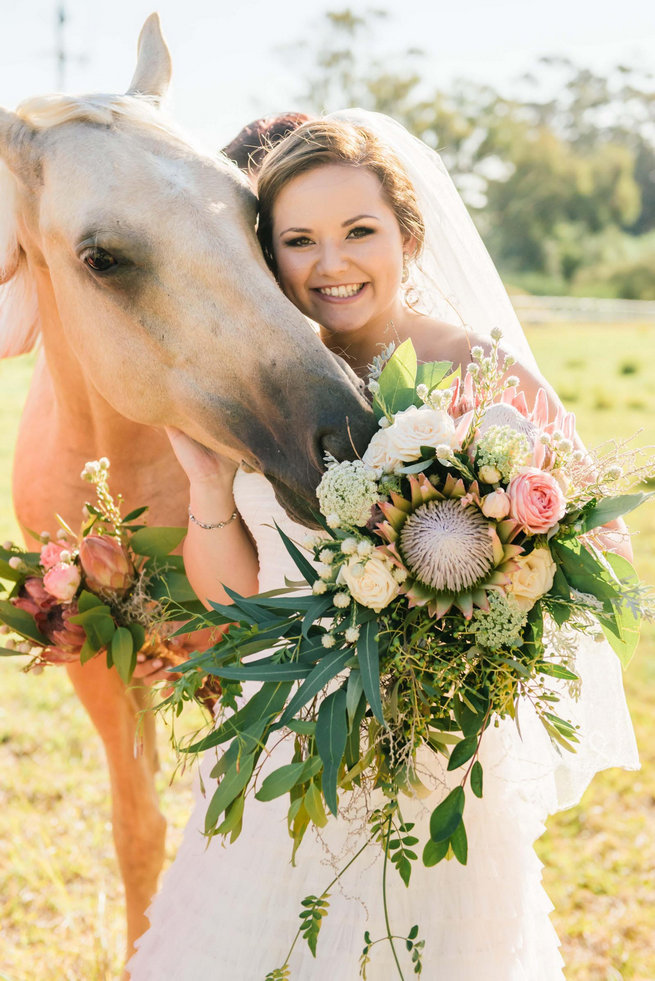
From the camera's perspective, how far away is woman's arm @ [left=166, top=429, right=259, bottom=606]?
198cm

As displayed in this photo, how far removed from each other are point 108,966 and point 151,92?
274cm

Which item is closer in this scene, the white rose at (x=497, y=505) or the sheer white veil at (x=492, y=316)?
the white rose at (x=497, y=505)

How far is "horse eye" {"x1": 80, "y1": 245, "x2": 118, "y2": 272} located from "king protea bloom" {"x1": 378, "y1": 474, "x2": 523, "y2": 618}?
902mm

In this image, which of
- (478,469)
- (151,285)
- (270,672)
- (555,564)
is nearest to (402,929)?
(270,672)

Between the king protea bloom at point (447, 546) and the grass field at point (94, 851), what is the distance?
3.56 ft

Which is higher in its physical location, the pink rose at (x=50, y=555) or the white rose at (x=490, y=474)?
the white rose at (x=490, y=474)

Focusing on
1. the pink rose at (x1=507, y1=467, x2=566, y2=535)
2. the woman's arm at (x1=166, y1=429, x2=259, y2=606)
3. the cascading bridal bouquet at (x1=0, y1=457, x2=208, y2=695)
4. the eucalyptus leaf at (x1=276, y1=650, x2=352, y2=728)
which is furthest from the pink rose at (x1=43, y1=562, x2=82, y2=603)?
the pink rose at (x1=507, y1=467, x2=566, y2=535)

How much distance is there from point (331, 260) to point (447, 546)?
35.4 inches

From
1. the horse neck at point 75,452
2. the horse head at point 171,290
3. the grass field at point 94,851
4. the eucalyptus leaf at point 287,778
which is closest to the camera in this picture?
the eucalyptus leaf at point 287,778

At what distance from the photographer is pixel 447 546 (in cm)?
129

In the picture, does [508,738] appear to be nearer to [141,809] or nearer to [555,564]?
[555,564]

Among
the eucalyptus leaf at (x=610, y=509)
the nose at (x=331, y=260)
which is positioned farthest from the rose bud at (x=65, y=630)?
the eucalyptus leaf at (x=610, y=509)

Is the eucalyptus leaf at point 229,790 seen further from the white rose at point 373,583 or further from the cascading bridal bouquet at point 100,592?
the cascading bridal bouquet at point 100,592

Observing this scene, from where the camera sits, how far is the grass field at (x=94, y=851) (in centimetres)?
293
